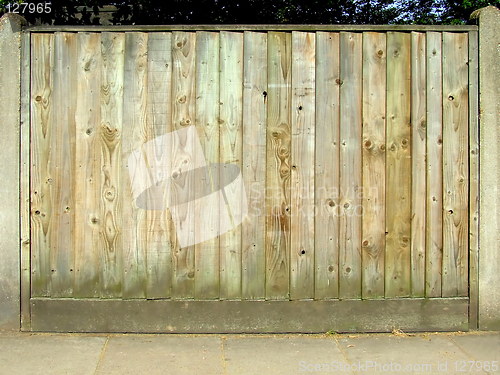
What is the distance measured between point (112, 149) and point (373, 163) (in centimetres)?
205

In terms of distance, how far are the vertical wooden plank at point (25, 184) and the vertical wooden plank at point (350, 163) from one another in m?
2.44

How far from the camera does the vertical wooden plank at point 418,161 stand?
11.4 feet

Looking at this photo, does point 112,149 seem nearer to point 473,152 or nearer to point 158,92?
point 158,92

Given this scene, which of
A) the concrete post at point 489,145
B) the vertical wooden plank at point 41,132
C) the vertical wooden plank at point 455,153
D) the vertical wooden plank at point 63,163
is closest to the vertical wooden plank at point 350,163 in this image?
the vertical wooden plank at point 455,153

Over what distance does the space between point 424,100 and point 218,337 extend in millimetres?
2462

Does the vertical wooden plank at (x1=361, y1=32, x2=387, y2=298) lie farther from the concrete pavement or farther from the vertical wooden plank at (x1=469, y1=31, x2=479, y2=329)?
the vertical wooden plank at (x1=469, y1=31, x2=479, y2=329)

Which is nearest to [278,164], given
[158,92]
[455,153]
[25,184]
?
[158,92]

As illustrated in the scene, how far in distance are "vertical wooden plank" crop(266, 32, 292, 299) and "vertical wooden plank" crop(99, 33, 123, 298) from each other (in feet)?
3.79

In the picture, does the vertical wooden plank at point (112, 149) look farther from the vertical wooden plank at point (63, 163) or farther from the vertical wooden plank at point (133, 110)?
the vertical wooden plank at point (63, 163)

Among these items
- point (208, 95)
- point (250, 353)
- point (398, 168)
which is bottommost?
point (250, 353)

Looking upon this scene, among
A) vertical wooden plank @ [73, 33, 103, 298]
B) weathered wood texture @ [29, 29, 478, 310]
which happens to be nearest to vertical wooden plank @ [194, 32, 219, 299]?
weathered wood texture @ [29, 29, 478, 310]

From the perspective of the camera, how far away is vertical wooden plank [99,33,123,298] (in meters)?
3.43

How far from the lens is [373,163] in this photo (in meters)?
3.50

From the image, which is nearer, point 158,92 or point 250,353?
point 250,353
